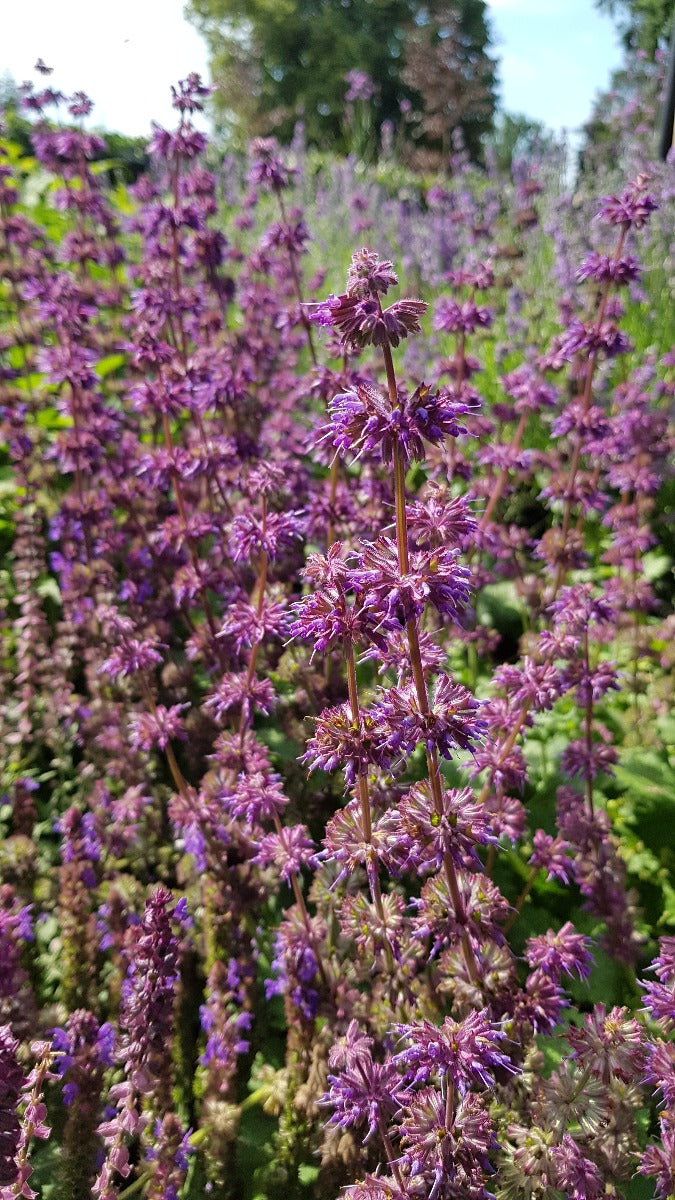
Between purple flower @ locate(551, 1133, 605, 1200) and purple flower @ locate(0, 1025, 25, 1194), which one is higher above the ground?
purple flower @ locate(0, 1025, 25, 1194)

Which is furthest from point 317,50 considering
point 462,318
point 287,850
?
point 287,850

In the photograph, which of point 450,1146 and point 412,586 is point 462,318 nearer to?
point 412,586

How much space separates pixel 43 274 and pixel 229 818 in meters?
3.37

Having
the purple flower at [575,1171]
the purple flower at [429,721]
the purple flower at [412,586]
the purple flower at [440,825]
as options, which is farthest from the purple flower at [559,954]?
the purple flower at [412,586]

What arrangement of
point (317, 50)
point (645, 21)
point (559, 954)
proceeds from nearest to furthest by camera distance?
point (559, 954) < point (645, 21) < point (317, 50)

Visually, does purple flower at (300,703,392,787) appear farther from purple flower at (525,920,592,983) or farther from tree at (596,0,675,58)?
tree at (596,0,675,58)

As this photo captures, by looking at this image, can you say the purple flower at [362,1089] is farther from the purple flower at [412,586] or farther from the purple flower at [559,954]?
the purple flower at [412,586]

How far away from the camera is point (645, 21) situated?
23891 millimetres

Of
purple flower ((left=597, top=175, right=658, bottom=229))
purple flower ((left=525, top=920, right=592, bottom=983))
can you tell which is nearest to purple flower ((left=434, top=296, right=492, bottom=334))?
purple flower ((left=597, top=175, right=658, bottom=229))

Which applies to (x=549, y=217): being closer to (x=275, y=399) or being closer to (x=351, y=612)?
(x=275, y=399)

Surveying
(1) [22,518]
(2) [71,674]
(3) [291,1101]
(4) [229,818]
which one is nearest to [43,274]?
(1) [22,518]

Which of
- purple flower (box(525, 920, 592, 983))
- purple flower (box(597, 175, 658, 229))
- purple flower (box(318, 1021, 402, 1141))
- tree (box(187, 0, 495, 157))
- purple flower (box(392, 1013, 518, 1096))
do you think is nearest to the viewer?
purple flower (box(392, 1013, 518, 1096))

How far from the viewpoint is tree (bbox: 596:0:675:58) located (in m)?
18.8

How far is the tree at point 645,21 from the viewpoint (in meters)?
18.8
